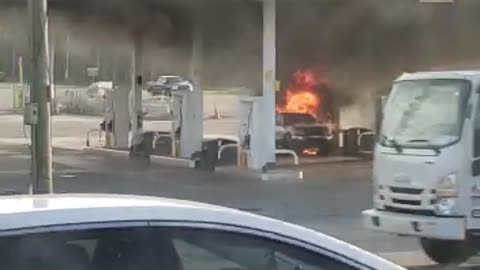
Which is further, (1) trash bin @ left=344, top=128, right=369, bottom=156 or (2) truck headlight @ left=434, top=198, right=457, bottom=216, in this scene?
(1) trash bin @ left=344, top=128, right=369, bottom=156

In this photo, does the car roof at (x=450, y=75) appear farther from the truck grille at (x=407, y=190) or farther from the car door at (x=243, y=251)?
the car door at (x=243, y=251)

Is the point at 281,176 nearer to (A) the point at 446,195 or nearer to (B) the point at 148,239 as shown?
(A) the point at 446,195

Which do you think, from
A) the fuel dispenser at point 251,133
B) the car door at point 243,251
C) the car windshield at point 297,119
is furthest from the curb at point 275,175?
the car door at point 243,251

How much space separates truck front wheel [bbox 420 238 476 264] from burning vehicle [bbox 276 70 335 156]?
14295 millimetres

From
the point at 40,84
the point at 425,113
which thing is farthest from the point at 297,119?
A: the point at 425,113

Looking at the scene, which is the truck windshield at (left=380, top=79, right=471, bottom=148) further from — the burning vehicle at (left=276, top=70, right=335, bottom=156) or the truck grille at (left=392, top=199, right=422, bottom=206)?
the burning vehicle at (left=276, top=70, right=335, bottom=156)

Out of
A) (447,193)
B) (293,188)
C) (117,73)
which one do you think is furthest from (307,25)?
(447,193)

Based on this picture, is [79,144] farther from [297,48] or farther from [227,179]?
[227,179]

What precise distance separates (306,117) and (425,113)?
15.7 meters

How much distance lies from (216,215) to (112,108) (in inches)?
1007

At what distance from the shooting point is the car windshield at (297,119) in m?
25.7

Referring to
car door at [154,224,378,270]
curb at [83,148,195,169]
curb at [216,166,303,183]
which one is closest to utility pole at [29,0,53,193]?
curb at [216,166,303,183]

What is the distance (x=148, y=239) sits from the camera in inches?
113

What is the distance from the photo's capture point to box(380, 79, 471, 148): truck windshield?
10008 mm
